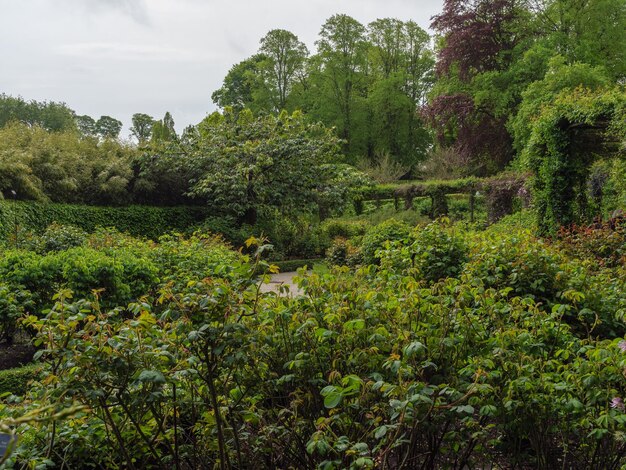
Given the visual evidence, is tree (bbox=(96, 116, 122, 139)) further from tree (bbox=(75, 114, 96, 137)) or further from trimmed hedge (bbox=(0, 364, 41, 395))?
trimmed hedge (bbox=(0, 364, 41, 395))

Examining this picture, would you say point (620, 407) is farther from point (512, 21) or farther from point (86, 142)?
point (512, 21)

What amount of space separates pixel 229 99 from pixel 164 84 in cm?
2266

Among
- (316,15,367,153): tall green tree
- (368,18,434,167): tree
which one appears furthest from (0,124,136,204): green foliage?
(368,18,434,167): tree

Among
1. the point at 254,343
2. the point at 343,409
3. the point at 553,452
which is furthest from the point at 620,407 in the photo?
the point at 254,343

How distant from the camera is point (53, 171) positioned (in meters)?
12.8

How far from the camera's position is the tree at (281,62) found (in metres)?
28.0

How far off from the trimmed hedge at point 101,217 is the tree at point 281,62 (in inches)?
559

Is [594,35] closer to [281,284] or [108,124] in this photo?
[281,284]

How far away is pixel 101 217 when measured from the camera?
44.4 ft

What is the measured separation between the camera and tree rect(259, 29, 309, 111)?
2800 centimetres

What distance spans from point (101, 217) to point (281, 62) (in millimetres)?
17919

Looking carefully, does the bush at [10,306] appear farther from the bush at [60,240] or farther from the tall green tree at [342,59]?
the tall green tree at [342,59]

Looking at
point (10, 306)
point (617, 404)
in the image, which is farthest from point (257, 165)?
point (617, 404)

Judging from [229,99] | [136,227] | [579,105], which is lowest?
[136,227]
